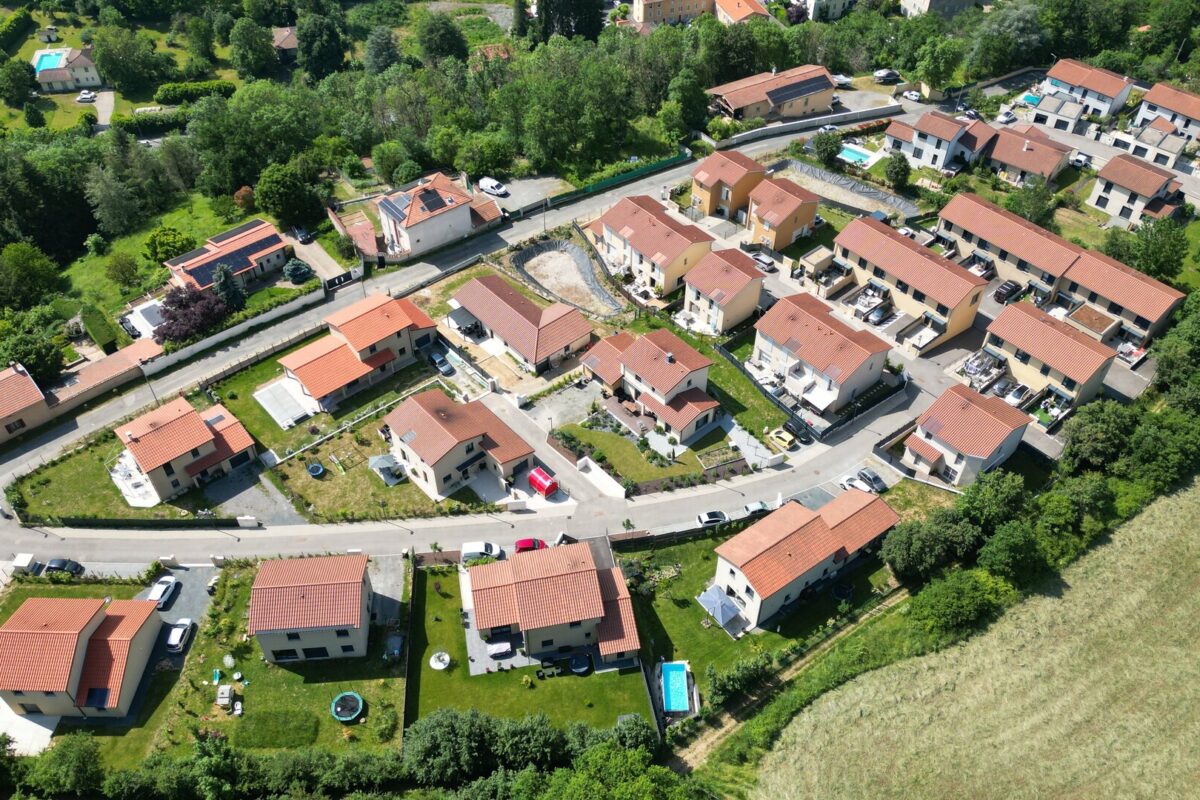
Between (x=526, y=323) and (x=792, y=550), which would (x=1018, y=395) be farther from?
(x=526, y=323)

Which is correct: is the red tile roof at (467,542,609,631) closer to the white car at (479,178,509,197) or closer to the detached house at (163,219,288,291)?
the detached house at (163,219,288,291)

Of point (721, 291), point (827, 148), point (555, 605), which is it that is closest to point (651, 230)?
point (721, 291)

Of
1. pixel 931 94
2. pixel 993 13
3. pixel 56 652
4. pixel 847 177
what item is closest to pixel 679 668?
pixel 56 652

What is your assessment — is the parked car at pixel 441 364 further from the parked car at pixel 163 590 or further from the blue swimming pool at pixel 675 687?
the blue swimming pool at pixel 675 687

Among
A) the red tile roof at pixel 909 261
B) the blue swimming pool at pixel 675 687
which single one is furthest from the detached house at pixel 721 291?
the blue swimming pool at pixel 675 687

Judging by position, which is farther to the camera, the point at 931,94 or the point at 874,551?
the point at 931,94

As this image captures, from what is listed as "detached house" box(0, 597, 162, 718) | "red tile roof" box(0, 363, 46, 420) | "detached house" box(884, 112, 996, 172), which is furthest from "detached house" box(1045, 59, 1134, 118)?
"red tile roof" box(0, 363, 46, 420)

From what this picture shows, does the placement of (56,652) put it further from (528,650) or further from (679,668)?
(679,668)
